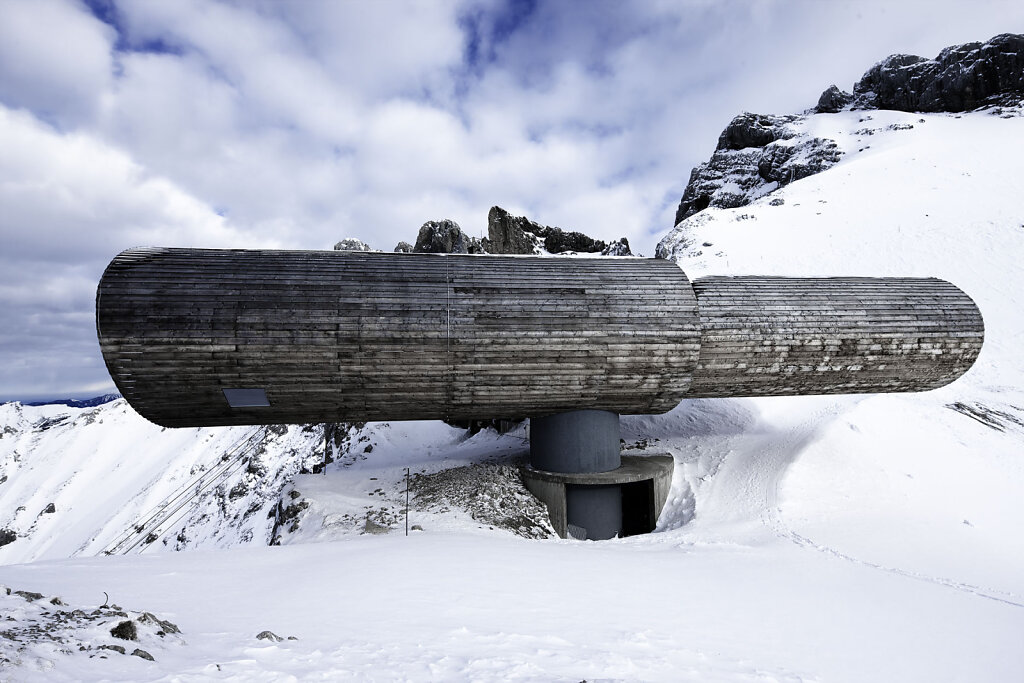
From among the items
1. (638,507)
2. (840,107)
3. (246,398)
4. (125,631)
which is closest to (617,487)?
(638,507)

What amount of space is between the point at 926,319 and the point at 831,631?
→ 8.81 meters

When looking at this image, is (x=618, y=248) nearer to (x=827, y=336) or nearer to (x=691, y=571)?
(x=827, y=336)

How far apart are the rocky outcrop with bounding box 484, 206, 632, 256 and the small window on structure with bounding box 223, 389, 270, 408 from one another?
23777mm

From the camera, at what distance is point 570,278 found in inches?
375

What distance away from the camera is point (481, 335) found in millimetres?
8930

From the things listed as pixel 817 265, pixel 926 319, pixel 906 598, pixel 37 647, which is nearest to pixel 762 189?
pixel 817 265

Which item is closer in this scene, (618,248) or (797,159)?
(618,248)

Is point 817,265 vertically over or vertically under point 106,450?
over

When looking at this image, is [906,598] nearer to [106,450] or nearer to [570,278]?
[570,278]

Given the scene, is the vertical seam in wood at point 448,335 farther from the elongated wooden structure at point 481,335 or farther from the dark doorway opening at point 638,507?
the dark doorway opening at point 638,507

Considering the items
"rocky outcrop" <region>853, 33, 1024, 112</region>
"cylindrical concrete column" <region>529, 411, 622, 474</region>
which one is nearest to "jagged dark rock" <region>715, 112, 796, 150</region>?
"rocky outcrop" <region>853, 33, 1024, 112</region>

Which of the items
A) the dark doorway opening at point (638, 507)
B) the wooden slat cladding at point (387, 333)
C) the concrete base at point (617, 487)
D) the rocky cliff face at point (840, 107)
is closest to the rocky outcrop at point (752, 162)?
the rocky cliff face at point (840, 107)

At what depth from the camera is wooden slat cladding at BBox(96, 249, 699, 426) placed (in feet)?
26.9

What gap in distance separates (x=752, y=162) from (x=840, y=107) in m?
22.2
